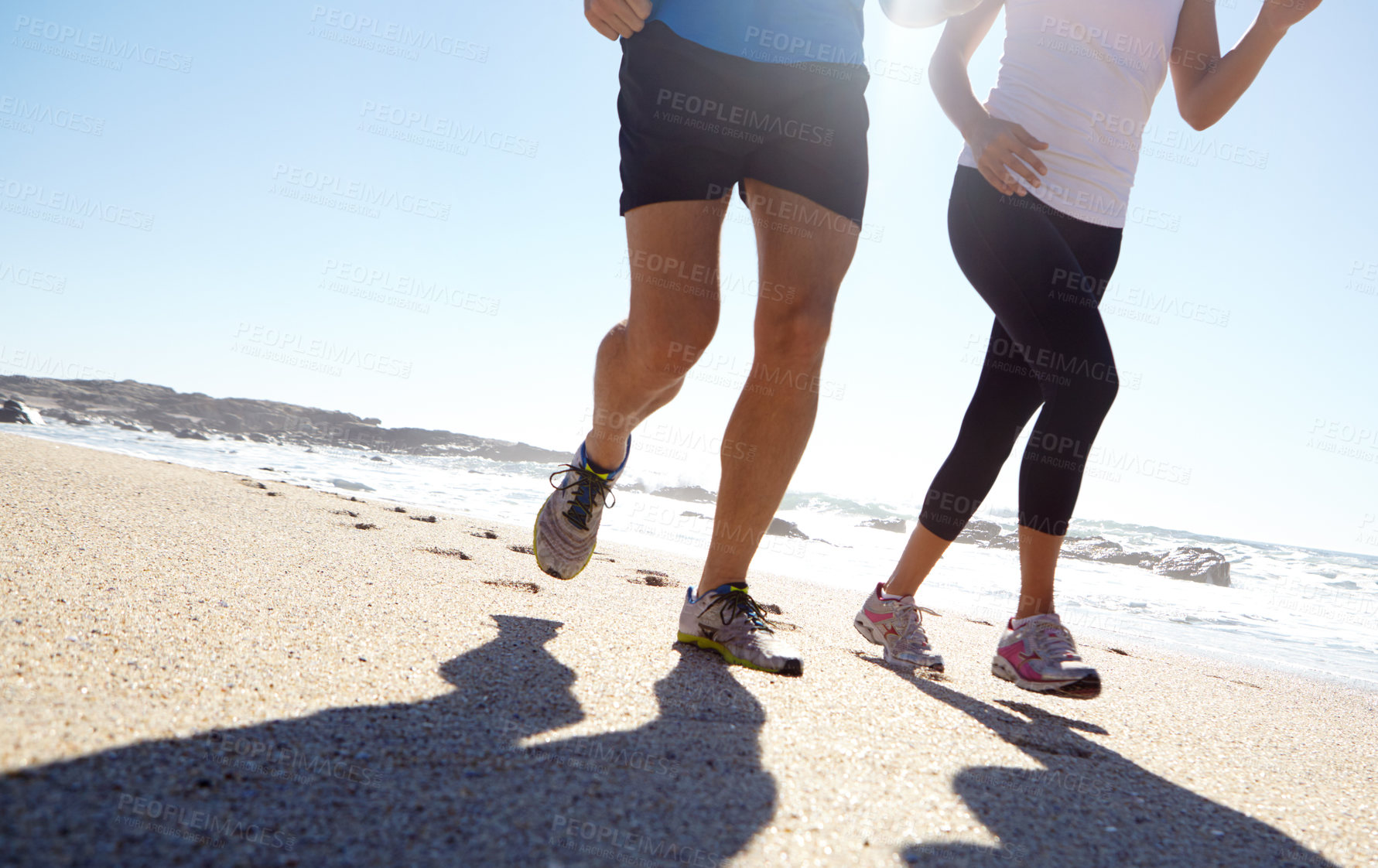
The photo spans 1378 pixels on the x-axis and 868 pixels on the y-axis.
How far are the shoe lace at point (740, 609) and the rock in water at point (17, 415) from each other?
51.9ft

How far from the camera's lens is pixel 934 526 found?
7.14 ft

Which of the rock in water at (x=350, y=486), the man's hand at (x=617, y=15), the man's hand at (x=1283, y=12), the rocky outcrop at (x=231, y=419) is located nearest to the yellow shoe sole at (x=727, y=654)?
the man's hand at (x=617, y=15)

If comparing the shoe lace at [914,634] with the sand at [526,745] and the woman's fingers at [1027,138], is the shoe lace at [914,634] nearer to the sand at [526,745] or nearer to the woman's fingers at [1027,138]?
the sand at [526,745]

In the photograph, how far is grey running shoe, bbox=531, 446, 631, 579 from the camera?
86.0 inches

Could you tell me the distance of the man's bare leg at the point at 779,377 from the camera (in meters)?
1.87

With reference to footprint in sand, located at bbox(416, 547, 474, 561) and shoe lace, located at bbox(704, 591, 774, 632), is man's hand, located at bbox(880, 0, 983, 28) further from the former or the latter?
footprint in sand, located at bbox(416, 547, 474, 561)

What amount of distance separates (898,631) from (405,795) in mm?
1566

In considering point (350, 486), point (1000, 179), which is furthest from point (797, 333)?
point (350, 486)

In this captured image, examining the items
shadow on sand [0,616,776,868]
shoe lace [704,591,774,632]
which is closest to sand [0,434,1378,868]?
shadow on sand [0,616,776,868]

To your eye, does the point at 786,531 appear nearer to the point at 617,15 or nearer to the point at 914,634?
the point at 914,634

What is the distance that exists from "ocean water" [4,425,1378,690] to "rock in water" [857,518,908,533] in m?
3.71

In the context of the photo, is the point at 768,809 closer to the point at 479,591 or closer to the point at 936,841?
the point at 936,841

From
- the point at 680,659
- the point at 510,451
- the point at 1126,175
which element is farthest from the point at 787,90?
the point at 510,451

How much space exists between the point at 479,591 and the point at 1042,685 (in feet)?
4.91
